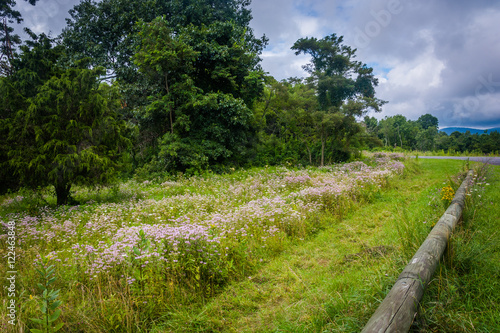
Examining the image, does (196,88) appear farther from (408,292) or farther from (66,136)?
(408,292)

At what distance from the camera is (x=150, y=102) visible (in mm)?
16453

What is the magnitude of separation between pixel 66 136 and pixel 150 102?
31.4 feet

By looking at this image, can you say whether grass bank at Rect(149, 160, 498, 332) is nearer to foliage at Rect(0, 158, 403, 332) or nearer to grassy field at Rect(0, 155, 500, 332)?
grassy field at Rect(0, 155, 500, 332)

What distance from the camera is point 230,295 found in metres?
3.22

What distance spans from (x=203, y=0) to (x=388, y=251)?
20.4 m

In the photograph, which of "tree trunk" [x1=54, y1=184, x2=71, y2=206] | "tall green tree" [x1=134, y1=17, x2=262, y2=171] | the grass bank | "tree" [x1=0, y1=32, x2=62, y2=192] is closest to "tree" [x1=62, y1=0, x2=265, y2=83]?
"tall green tree" [x1=134, y1=17, x2=262, y2=171]

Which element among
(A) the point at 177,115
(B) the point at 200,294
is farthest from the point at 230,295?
(A) the point at 177,115

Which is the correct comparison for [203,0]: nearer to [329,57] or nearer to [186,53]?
[186,53]

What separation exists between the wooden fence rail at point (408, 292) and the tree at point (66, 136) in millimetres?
8422

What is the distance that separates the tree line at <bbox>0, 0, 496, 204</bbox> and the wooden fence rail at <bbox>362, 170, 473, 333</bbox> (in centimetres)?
843

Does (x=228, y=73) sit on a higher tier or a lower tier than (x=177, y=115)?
higher

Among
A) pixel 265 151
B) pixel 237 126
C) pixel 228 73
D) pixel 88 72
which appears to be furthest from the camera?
pixel 265 151

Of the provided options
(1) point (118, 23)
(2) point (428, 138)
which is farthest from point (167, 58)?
(2) point (428, 138)

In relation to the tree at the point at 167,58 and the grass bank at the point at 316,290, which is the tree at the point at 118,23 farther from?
the grass bank at the point at 316,290
